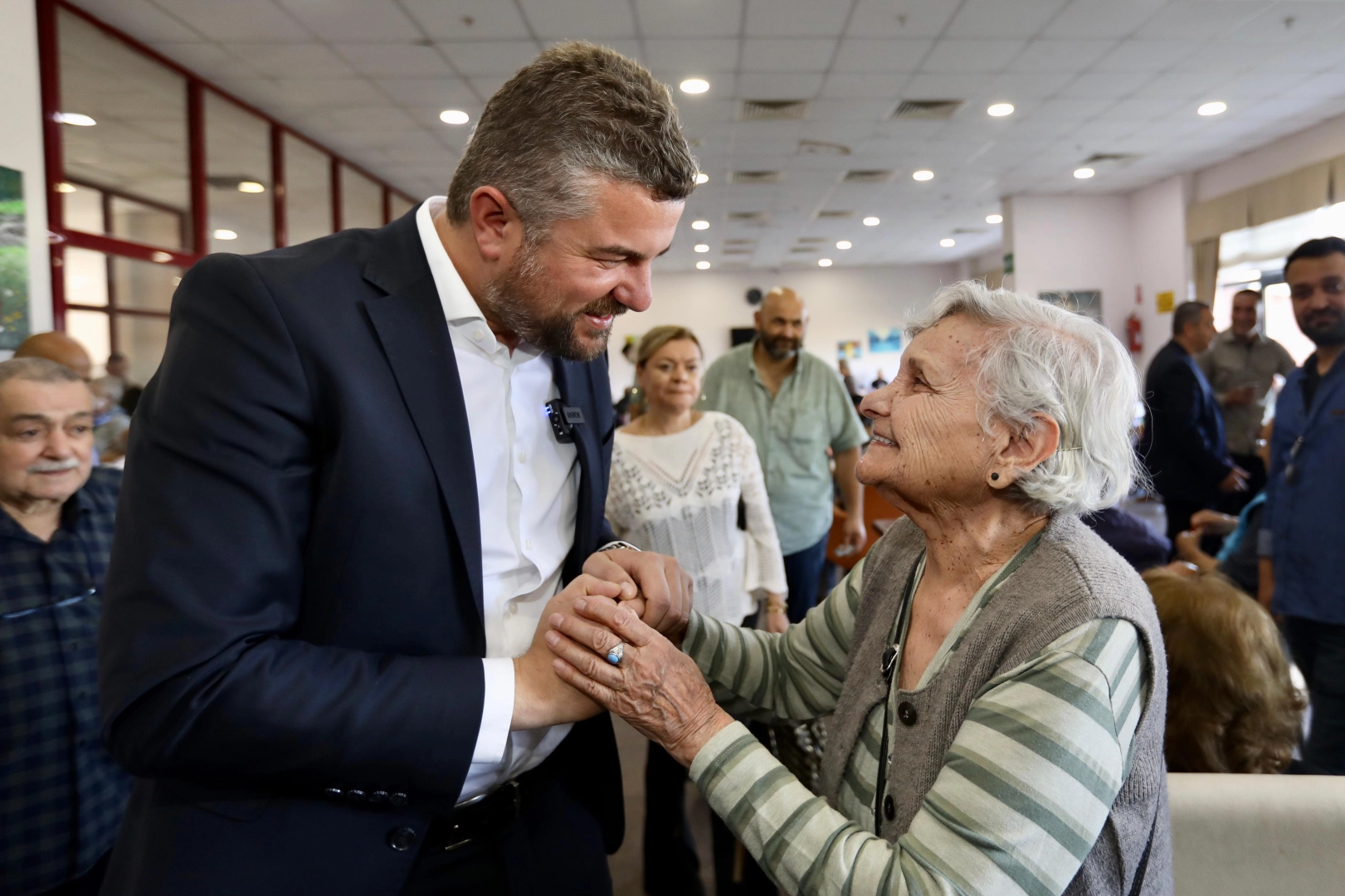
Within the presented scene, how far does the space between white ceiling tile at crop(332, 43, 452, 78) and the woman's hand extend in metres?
5.58

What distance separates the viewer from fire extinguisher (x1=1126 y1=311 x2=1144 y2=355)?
10992mm

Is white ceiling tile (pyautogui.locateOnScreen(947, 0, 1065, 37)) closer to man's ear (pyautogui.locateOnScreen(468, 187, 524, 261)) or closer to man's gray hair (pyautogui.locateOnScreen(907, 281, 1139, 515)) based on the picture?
man's gray hair (pyautogui.locateOnScreen(907, 281, 1139, 515))

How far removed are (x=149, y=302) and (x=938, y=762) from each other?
6356mm

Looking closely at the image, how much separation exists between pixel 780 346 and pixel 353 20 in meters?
3.60

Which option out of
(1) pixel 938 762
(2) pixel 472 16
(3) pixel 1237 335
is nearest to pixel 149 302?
(2) pixel 472 16

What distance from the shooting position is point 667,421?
3.17 meters

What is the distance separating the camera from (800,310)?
377 centimetres

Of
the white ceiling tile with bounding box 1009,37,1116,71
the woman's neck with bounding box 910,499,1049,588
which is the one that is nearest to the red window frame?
the woman's neck with bounding box 910,499,1049,588

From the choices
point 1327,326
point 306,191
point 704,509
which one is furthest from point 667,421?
point 306,191

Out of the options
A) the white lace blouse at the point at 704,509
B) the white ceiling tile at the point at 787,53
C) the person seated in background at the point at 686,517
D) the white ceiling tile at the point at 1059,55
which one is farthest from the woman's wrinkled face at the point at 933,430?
the white ceiling tile at the point at 1059,55

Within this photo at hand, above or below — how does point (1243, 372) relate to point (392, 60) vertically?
below

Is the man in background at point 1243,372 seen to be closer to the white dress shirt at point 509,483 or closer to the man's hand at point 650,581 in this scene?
the man's hand at point 650,581

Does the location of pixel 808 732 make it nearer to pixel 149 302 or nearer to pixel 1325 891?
pixel 1325 891

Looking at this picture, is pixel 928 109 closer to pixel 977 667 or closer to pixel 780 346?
pixel 780 346
